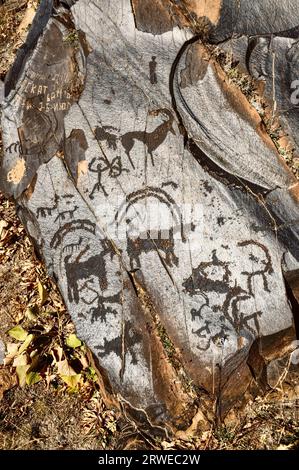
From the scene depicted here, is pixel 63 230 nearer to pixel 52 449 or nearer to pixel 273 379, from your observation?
pixel 52 449

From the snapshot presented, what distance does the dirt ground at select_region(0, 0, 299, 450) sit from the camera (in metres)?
3.28

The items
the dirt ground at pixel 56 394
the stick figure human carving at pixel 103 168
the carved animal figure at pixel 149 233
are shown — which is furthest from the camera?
the stick figure human carving at pixel 103 168

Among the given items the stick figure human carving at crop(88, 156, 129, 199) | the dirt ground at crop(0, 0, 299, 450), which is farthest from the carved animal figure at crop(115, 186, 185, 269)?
the dirt ground at crop(0, 0, 299, 450)

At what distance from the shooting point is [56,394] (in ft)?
11.9

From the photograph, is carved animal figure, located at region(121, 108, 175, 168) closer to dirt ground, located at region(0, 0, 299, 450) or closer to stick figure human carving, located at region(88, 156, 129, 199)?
stick figure human carving, located at region(88, 156, 129, 199)

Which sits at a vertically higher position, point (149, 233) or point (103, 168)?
point (103, 168)

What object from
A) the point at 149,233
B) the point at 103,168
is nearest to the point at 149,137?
the point at 103,168

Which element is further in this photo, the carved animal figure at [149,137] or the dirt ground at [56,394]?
the carved animal figure at [149,137]

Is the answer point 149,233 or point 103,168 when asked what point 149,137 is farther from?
point 149,233

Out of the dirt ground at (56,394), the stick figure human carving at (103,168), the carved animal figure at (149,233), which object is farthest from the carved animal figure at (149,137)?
the dirt ground at (56,394)

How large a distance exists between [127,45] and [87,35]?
0.91 ft

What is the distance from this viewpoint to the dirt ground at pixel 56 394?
10.7 feet

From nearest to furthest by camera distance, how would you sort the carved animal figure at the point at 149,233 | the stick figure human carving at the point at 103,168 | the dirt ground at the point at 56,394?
the dirt ground at the point at 56,394 < the carved animal figure at the point at 149,233 < the stick figure human carving at the point at 103,168

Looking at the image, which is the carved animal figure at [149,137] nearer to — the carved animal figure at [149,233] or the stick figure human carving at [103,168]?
the stick figure human carving at [103,168]
